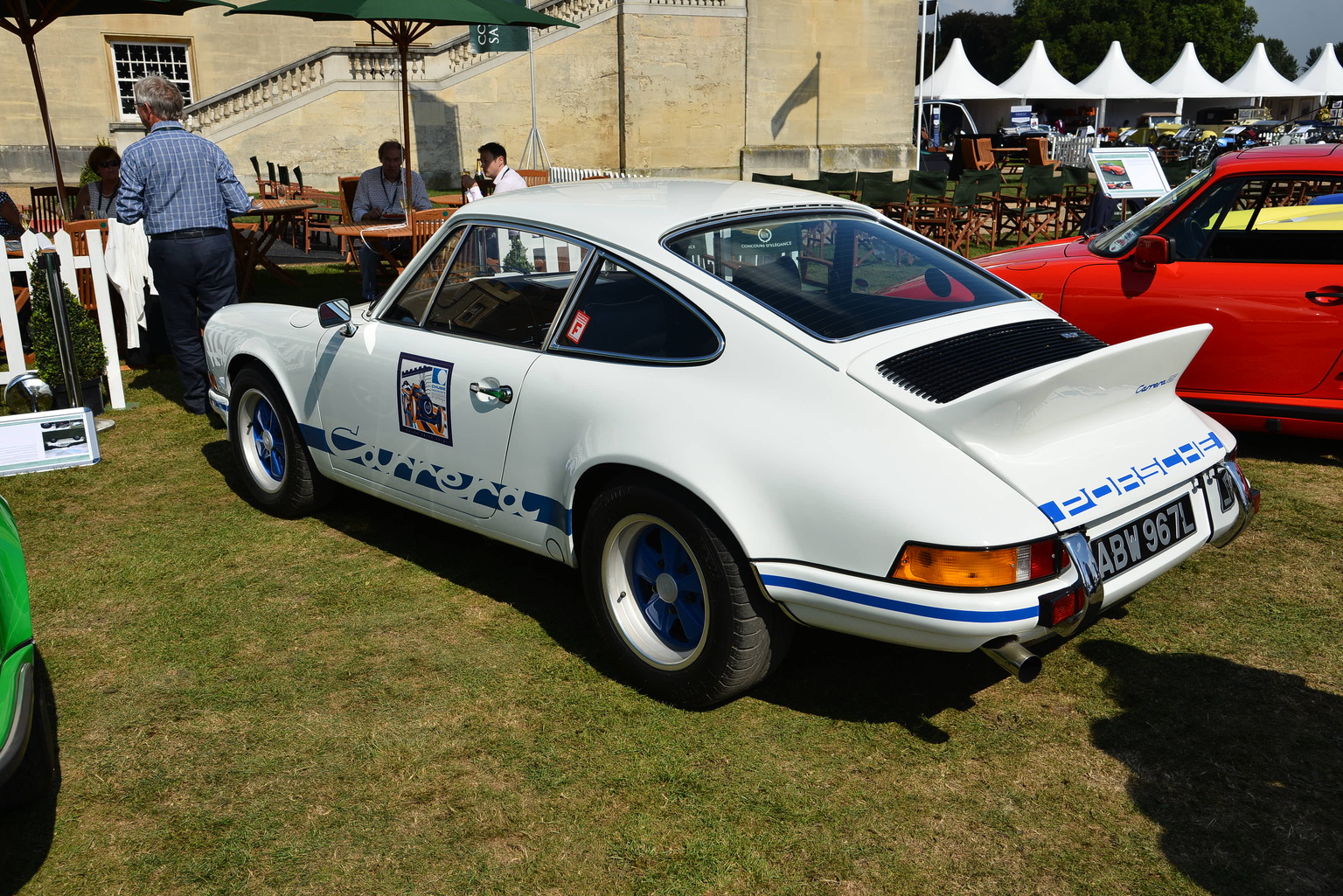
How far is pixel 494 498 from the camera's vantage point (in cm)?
386

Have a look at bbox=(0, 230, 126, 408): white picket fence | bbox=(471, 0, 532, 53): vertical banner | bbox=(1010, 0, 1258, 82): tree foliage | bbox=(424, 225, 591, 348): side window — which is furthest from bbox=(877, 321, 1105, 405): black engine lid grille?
bbox=(1010, 0, 1258, 82): tree foliage

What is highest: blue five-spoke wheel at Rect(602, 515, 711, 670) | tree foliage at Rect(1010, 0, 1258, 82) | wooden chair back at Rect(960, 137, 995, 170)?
tree foliage at Rect(1010, 0, 1258, 82)

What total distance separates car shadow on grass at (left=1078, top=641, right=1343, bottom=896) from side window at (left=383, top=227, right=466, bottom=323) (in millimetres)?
2806

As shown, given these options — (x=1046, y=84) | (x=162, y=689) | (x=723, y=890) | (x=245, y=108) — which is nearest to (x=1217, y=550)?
(x=723, y=890)

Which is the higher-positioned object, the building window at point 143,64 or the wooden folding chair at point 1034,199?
the building window at point 143,64

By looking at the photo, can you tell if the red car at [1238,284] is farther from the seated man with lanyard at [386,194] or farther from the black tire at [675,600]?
the seated man with lanyard at [386,194]

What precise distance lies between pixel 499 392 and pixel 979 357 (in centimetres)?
162

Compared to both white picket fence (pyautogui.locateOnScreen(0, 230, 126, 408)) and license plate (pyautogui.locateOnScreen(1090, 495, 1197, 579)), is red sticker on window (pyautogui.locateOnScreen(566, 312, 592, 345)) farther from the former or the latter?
white picket fence (pyautogui.locateOnScreen(0, 230, 126, 408))

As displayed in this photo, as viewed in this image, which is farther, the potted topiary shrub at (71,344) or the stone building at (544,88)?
the stone building at (544,88)

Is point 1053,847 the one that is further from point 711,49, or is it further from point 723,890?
point 711,49

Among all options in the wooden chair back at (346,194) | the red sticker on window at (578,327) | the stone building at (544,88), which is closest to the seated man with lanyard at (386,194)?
Answer: the wooden chair back at (346,194)

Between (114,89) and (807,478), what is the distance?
30.0m

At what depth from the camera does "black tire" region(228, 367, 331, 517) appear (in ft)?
16.1

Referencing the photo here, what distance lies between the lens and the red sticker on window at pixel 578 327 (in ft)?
12.0
